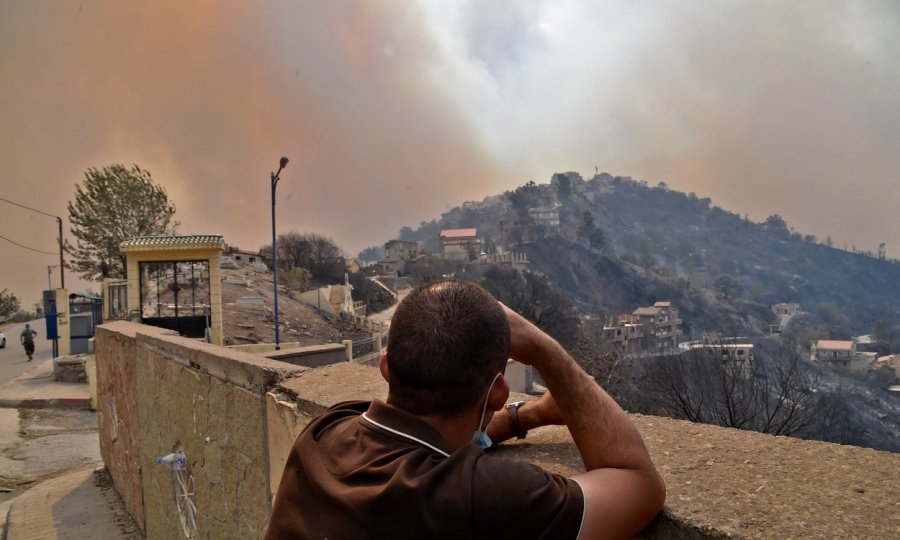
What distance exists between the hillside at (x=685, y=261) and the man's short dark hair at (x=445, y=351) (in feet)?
307

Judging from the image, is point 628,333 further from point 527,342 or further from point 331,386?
point 527,342

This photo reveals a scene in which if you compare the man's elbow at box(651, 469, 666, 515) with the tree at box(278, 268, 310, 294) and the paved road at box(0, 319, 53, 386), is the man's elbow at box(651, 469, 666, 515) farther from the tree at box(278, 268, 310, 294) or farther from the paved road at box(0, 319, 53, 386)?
the tree at box(278, 268, 310, 294)

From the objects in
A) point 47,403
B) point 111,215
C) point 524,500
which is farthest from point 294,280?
point 524,500

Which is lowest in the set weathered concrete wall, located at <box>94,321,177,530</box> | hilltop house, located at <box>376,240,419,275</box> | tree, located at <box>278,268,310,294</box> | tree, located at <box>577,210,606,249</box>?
weathered concrete wall, located at <box>94,321,177,530</box>

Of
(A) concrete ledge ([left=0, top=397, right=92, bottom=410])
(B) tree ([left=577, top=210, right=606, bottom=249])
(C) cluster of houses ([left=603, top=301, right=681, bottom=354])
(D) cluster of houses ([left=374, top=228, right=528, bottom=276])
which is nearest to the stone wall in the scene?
(A) concrete ledge ([left=0, top=397, right=92, bottom=410])

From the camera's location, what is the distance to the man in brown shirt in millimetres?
988

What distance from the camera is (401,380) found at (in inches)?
46.6

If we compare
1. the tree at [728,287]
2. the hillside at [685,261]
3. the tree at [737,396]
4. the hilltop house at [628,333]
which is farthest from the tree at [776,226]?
the tree at [737,396]

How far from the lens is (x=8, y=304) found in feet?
177

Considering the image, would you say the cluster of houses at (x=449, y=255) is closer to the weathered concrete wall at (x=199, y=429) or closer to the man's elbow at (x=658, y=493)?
the weathered concrete wall at (x=199, y=429)

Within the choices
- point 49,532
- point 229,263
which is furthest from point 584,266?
point 49,532

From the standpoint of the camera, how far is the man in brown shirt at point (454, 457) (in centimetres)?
99

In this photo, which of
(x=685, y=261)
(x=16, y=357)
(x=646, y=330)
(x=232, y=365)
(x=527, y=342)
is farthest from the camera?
(x=685, y=261)

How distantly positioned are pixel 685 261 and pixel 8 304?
14089 cm
